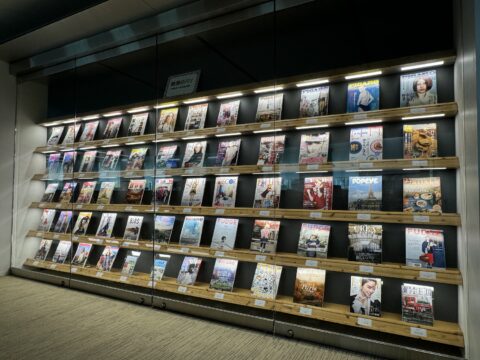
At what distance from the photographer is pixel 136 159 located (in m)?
3.83

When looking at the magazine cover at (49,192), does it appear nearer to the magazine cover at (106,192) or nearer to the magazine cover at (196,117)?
the magazine cover at (106,192)

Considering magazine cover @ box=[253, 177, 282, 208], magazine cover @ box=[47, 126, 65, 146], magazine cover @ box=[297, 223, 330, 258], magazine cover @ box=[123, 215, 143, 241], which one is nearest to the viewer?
magazine cover @ box=[297, 223, 330, 258]

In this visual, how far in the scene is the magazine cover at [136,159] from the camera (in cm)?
379

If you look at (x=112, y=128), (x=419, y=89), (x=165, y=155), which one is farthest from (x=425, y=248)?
(x=112, y=128)

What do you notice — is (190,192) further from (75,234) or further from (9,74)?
(9,74)

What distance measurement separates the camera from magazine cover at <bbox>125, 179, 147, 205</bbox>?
373cm

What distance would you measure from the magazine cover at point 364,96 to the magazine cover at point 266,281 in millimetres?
1520

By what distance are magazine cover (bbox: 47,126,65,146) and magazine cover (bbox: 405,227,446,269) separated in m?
4.53

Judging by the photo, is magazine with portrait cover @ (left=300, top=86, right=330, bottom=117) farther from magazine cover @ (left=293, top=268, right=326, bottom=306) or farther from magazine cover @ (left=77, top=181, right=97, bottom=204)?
magazine cover @ (left=77, top=181, right=97, bottom=204)

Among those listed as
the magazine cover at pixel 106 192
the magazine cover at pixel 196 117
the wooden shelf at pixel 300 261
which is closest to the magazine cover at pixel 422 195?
the wooden shelf at pixel 300 261

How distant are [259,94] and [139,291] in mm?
2460

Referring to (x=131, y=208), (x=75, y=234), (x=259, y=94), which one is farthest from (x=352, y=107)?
(x=75, y=234)

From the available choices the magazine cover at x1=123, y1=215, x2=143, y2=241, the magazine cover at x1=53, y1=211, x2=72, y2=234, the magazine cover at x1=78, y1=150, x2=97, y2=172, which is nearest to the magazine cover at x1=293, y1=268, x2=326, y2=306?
the magazine cover at x1=123, y1=215, x2=143, y2=241

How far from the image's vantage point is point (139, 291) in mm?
3533
